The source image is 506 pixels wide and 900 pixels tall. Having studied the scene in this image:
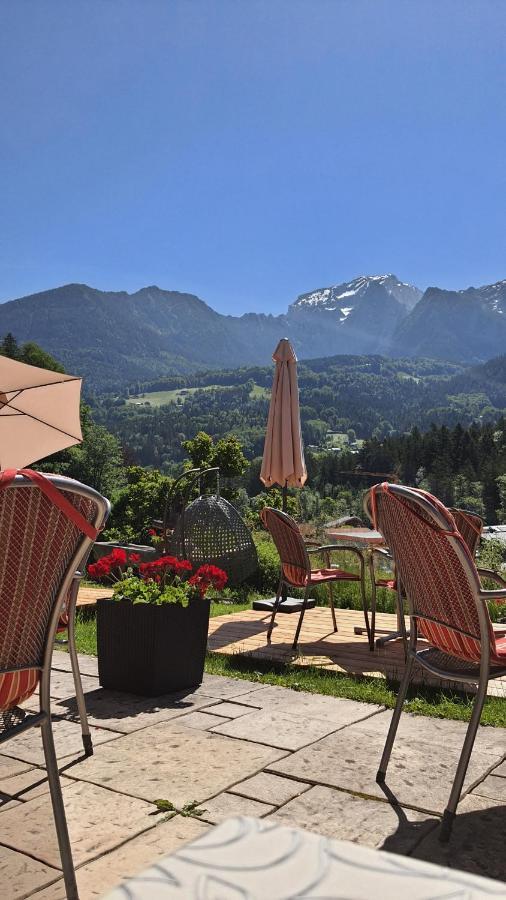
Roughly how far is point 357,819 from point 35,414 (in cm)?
383

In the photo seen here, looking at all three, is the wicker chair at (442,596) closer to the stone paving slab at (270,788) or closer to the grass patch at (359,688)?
the stone paving slab at (270,788)

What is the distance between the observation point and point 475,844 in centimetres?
198

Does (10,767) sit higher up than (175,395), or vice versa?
(175,395)

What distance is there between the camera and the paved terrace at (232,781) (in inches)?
76.3

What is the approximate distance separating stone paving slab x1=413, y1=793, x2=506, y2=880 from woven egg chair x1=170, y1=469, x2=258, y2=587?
5318 mm

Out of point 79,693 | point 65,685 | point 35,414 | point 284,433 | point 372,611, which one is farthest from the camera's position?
point 284,433

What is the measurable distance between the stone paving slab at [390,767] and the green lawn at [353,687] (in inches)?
17.2

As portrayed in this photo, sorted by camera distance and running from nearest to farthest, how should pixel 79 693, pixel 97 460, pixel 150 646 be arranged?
pixel 79 693
pixel 150 646
pixel 97 460

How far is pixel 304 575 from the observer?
15.0ft

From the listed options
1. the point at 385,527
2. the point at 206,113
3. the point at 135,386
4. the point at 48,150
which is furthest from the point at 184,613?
the point at 135,386

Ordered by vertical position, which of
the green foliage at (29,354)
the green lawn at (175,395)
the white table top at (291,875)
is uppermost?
the green lawn at (175,395)

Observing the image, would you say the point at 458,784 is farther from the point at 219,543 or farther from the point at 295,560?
the point at 219,543

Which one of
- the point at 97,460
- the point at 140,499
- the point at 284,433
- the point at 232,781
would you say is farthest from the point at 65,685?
the point at 97,460

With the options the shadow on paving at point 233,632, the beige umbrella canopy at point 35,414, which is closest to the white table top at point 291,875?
the shadow on paving at point 233,632
